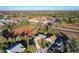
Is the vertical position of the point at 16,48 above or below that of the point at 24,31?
below

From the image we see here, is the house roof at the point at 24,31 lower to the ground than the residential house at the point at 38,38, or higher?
higher

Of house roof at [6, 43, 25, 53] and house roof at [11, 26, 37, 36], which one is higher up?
house roof at [11, 26, 37, 36]

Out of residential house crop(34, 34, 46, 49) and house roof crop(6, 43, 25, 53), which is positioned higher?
residential house crop(34, 34, 46, 49)

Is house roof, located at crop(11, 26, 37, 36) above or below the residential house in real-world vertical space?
above

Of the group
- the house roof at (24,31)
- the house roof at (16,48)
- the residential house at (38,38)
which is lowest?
the house roof at (16,48)

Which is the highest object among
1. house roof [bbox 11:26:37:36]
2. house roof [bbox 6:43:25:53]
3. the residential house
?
house roof [bbox 11:26:37:36]
